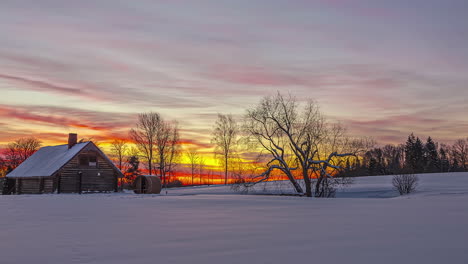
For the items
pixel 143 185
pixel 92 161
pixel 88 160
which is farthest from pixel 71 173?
pixel 143 185

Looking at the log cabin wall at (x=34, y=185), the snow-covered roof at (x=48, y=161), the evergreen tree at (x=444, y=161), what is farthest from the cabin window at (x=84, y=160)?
the evergreen tree at (x=444, y=161)

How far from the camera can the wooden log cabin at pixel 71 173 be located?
41844mm

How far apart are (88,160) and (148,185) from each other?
285 inches

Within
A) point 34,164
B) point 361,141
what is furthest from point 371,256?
point 34,164

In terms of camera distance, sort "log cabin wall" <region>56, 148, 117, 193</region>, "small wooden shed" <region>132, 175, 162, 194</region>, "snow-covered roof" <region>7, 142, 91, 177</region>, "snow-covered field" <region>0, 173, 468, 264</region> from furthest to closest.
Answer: "small wooden shed" <region>132, 175, 162, 194</region>
"snow-covered roof" <region>7, 142, 91, 177</region>
"log cabin wall" <region>56, 148, 117, 193</region>
"snow-covered field" <region>0, 173, 468, 264</region>

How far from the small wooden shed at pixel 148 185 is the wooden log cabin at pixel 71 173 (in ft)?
8.84

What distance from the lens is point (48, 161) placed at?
4578cm

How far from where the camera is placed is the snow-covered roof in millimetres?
42534

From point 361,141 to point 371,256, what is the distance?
2689 cm

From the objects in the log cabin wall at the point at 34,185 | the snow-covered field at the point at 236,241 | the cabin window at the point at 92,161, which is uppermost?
the cabin window at the point at 92,161

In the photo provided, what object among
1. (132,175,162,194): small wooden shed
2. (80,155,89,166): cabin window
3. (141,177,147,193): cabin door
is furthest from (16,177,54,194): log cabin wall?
(141,177,147,193): cabin door

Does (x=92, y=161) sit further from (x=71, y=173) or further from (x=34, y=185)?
(x=34, y=185)

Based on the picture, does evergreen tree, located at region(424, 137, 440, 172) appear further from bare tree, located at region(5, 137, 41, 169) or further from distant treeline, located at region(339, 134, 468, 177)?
bare tree, located at region(5, 137, 41, 169)

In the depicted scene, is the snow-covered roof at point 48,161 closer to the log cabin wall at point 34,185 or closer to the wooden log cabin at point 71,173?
the wooden log cabin at point 71,173
